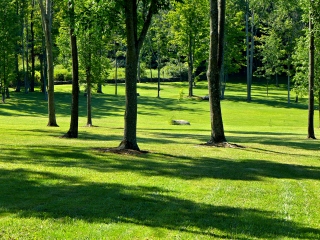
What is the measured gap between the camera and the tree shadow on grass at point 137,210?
288 inches

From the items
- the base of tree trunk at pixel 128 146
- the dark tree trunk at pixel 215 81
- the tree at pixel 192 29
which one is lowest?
the base of tree trunk at pixel 128 146

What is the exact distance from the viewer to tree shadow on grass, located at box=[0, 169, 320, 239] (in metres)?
7.33

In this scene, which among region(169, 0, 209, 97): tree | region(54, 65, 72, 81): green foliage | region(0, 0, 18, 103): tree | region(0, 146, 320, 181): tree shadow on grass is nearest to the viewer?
region(0, 146, 320, 181): tree shadow on grass

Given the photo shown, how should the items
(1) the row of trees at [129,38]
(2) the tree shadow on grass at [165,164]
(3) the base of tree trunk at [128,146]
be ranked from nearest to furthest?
(2) the tree shadow on grass at [165,164], (1) the row of trees at [129,38], (3) the base of tree trunk at [128,146]

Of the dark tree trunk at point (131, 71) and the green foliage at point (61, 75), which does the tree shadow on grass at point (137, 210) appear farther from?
the green foliage at point (61, 75)

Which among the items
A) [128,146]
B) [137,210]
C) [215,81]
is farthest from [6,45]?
[137,210]

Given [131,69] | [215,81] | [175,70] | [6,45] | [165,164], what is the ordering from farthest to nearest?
[175,70] → [6,45] → [215,81] → [131,69] → [165,164]

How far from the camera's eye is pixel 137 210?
8180 millimetres

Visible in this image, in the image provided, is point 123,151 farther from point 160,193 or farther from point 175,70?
point 175,70

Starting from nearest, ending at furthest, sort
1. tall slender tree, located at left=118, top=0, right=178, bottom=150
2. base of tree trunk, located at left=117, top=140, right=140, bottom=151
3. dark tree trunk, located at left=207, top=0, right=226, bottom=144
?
tall slender tree, located at left=118, top=0, right=178, bottom=150 < base of tree trunk, located at left=117, top=140, right=140, bottom=151 < dark tree trunk, located at left=207, top=0, right=226, bottom=144

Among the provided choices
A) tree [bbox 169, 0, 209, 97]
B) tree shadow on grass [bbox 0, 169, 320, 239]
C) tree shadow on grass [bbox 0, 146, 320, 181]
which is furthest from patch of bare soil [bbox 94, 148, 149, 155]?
tree [bbox 169, 0, 209, 97]

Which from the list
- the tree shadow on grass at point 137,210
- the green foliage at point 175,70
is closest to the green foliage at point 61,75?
the green foliage at point 175,70

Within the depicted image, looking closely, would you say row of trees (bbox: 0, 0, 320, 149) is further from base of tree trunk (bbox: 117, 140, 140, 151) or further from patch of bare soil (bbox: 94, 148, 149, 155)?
patch of bare soil (bbox: 94, 148, 149, 155)

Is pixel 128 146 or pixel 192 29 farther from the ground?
pixel 192 29
